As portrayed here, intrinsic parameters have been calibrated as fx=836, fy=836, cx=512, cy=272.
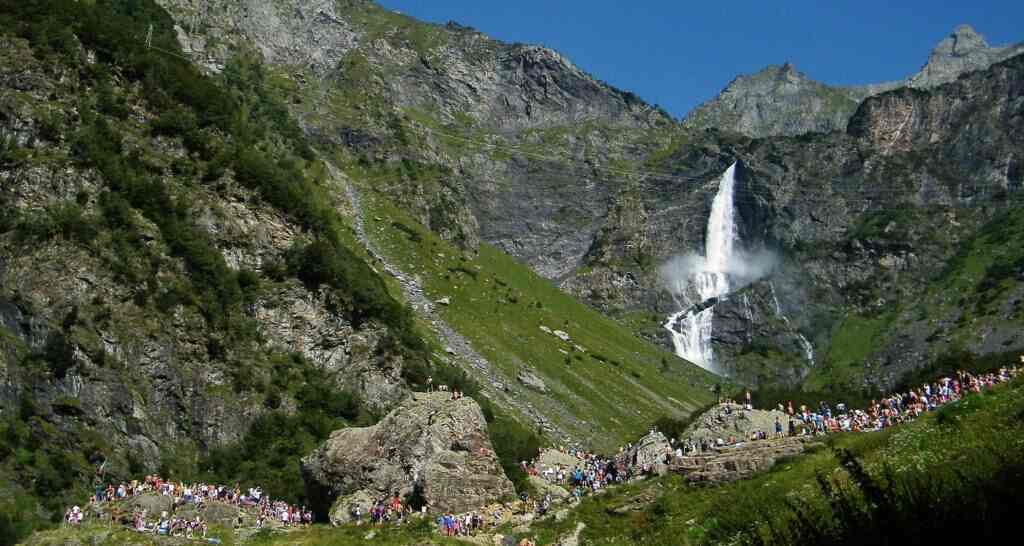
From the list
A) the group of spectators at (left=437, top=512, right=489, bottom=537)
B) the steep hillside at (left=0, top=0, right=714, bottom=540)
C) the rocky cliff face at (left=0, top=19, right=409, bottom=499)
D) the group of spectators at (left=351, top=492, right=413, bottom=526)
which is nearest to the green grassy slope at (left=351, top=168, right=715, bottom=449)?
the steep hillside at (left=0, top=0, right=714, bottom=540)

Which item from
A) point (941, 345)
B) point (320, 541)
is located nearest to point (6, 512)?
point (320, 541)

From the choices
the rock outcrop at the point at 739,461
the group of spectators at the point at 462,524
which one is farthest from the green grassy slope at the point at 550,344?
the rock outcrop at the point at 739,461

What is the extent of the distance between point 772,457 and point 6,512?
43.5m

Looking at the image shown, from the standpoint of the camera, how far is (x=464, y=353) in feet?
439

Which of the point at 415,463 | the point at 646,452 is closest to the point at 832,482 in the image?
the point at 415,463

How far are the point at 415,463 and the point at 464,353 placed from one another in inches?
3410

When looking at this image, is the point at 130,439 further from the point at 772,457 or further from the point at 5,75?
the point at 772,457

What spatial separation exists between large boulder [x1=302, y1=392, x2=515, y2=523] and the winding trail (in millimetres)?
69152

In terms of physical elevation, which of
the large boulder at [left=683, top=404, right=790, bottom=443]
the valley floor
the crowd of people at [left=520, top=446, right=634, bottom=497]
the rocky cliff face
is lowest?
the valley floor

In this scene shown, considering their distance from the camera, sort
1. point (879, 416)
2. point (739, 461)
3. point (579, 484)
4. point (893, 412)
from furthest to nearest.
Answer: point (579, 484)
point (879, 416)
point (893, 412)
point (739, 461)

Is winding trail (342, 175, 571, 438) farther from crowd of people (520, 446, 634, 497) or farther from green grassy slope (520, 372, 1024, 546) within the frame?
green grassy slope (520, 372, 1024, 546)

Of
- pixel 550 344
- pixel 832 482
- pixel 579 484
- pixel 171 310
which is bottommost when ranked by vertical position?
pixel 832 482

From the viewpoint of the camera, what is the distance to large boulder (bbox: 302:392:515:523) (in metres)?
44.4

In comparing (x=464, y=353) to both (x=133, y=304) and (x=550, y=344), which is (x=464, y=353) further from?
(x=133, y=304)
